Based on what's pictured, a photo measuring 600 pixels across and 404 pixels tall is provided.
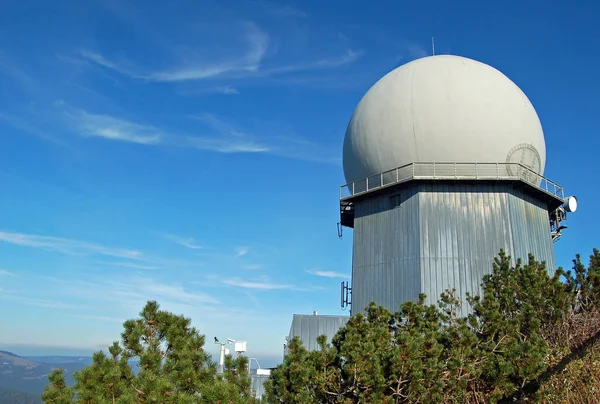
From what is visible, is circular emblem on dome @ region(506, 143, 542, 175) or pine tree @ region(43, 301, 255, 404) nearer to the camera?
pine tree @ region(43, 301, 255, 404)

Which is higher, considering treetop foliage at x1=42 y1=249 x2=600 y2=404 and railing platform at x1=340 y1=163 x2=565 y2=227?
railing platform at x1=340 y1=163 x2=565 y2=227

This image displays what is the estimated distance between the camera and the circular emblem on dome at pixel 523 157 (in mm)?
18062

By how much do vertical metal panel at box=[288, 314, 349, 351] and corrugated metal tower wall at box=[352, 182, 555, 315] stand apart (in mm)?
964

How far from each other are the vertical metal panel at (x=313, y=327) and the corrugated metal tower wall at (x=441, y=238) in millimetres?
964

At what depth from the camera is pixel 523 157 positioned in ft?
60.2

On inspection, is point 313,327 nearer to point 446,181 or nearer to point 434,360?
point 446,181

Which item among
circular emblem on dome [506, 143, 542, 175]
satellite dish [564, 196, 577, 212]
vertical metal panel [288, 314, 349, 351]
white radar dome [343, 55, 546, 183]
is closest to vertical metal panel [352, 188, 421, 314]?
vertical metal panel [288, 314, 349, 351]

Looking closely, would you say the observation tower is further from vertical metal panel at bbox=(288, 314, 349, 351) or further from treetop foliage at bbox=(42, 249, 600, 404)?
treetop foliage at bbox=(42, 249, 600, 404)

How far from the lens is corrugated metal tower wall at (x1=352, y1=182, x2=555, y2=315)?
17.4 m

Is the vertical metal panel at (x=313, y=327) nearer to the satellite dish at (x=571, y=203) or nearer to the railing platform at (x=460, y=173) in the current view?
the railing platform at (x=460, y=173)

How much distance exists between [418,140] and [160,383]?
537 inches

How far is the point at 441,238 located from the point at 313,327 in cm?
585

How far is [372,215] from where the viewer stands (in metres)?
19.7

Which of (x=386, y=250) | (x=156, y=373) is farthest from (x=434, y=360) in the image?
(x=386, y=250)
